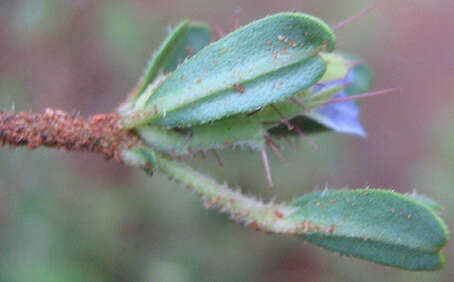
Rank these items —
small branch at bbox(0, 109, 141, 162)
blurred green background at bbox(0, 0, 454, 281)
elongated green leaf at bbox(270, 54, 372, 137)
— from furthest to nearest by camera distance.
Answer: blurred green background at bbox(0, 0, 454, 281), elongated green leaf at bbox(270, 54, 372, 137), small branch at bbox(0, 109, 141, 162)

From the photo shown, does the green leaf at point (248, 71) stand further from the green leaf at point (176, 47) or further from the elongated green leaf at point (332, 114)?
the elongated green leaf at point (332, 114)

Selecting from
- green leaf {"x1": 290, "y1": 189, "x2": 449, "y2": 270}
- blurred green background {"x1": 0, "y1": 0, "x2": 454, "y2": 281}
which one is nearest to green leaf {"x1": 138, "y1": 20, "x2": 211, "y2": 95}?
green leaf {"x1": 290, "y1": 189, "x2": 449, "y2": 270}

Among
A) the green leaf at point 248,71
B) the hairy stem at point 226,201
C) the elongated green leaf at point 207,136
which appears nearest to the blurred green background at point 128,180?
the hairy stem at point 226,201

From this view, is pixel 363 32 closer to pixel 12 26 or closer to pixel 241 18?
pixel 241 18

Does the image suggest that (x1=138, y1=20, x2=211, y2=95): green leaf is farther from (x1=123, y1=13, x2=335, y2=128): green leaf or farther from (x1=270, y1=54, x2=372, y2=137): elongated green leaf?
(x1=270, y1=54, x2=372, y2=137): elongated green leaf

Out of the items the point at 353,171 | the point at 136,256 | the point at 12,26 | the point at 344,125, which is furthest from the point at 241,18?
the point at 344,125

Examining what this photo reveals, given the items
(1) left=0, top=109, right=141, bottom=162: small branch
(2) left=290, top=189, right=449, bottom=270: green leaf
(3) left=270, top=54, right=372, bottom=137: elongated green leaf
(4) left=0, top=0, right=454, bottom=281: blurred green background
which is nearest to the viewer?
(2) left=290, top=189, right=449, bottom=270: green leaf

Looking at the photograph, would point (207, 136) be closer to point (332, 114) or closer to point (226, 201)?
point (226, 201)

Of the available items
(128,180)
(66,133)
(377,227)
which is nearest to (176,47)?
(66,133)
